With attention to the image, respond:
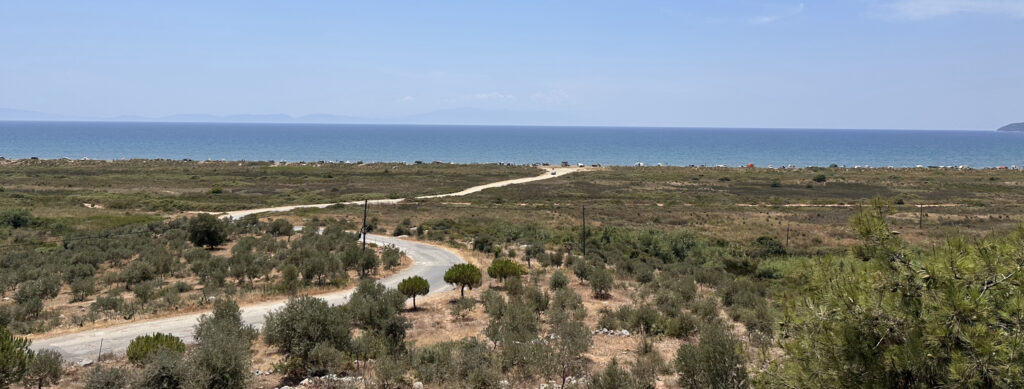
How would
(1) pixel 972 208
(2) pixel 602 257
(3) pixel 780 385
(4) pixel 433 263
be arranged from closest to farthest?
(3) pixel 780 385, (4) pixel 433 263, (2) pixel 602 257, (1) pixel 972 208

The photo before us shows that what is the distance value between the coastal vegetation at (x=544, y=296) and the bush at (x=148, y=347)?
0.24 feet

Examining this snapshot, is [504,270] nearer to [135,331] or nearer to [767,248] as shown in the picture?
[135,331]

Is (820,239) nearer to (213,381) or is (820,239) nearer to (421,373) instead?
(421,373)

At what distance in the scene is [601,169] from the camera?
11900 cm

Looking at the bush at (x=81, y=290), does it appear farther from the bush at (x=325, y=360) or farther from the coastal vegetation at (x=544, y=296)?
the bush at (x=325, y=360)

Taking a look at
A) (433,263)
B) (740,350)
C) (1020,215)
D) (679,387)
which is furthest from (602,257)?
(1020,215)

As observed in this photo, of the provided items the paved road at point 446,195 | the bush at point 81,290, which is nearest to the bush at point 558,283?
the bush at point 81,290

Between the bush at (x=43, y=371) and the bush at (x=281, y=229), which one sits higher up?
the bush at (x=43, y=371)

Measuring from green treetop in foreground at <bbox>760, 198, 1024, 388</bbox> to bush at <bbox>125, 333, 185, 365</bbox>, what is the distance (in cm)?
1277

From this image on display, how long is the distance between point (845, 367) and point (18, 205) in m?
72.6

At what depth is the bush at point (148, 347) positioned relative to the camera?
41.8ft

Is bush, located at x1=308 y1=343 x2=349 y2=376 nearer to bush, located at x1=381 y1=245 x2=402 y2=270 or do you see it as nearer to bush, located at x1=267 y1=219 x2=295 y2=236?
bush, located at x1=381 y1=245 x2=402 y2=270

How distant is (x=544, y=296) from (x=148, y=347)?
11.9 meters

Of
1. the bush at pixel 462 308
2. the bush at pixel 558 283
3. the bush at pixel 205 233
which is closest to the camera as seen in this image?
the bush at pixel 462 308
